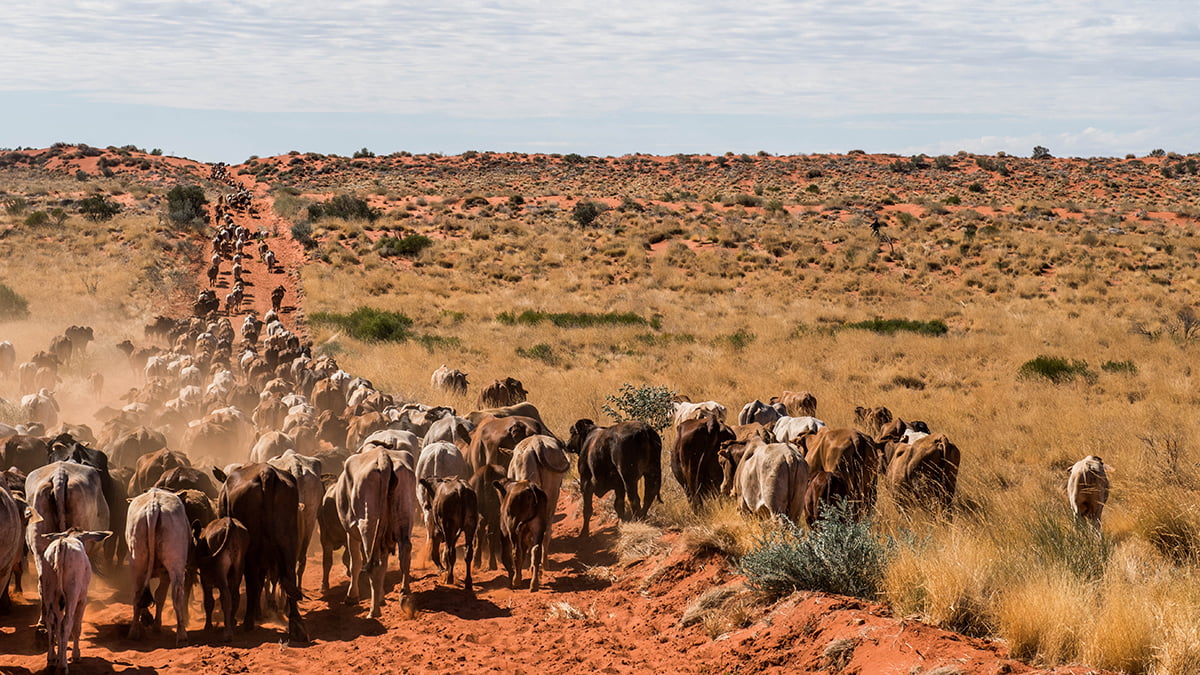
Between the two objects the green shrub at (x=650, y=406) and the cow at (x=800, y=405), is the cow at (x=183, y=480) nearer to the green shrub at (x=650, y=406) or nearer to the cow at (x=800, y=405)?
the green shrub at (x=650, y=406)

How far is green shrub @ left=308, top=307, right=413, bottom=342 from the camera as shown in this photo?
27781 mm

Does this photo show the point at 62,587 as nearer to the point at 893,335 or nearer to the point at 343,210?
the point at 893,335

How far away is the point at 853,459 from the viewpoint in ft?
34.8

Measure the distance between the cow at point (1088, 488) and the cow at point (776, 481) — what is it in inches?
104

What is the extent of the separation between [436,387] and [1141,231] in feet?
147

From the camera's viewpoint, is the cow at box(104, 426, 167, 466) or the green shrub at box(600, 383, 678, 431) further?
the green shrub at box(600, 383, 678, 431)

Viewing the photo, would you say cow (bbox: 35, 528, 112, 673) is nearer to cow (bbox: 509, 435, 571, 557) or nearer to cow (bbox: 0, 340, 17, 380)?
cow (bbox: 509, 435, 571, 557)

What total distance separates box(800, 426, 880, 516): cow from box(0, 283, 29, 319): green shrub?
27.0m

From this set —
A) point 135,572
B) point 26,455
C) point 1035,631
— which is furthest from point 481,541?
point 1035,631

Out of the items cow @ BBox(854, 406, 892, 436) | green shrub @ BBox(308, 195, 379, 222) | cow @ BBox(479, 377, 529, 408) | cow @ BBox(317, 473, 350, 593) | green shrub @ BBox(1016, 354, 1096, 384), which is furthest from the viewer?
green shrub @ BBox(308, 195, 379, 222)

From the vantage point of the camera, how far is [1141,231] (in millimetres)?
51344

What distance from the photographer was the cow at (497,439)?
1179cm

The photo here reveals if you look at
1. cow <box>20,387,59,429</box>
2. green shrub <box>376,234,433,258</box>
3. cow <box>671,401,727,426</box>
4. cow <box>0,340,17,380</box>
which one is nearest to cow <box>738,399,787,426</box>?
cow <box>671,401,727,426</box>

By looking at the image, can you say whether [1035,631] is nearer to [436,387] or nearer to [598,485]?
[598,485]
